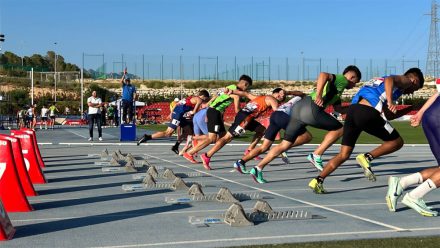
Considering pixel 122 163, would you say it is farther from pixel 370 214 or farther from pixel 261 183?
pixel 370 214

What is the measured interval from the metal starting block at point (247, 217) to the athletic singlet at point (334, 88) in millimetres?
3513

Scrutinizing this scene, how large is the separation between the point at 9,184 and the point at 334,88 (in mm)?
5541

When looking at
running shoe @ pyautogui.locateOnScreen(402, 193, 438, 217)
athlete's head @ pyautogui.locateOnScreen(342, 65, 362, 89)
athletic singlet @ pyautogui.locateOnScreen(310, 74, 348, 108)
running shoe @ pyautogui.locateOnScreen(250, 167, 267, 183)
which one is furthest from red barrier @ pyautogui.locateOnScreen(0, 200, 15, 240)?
athlete's head @ pyautogui.locateOnScreen(342, 65, 362, 89)

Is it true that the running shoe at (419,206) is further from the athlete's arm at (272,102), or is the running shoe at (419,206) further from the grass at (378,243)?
the athlete's arm at (272,102)

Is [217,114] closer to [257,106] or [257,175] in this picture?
[257,106]

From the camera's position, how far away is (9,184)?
802 cm

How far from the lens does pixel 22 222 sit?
7.40m

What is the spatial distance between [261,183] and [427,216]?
415cm

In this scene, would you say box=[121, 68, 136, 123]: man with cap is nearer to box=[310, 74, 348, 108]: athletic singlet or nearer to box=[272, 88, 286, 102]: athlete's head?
box=[272, 88, 286, 102]: athlete's head

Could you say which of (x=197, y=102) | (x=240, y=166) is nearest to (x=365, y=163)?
(x=240, y=166)

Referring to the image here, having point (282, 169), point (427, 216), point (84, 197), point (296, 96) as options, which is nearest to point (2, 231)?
point (84, 197)

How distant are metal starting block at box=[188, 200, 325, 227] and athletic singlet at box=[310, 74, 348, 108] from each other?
3513 mm

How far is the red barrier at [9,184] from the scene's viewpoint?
8.03 m

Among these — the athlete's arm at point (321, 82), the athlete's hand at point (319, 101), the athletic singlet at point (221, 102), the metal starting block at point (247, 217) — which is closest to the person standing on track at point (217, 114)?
the athletic singlet at point (221, 102)
